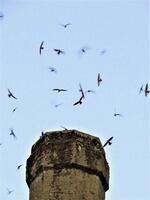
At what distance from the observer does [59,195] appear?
6.30 meters

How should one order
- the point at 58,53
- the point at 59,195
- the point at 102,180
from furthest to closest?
the point at 58,53 < the point at 102,180 < the point at 59,195

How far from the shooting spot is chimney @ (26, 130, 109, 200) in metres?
6.38

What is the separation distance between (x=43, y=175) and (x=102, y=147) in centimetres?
79

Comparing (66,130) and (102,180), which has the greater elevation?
(66,130)

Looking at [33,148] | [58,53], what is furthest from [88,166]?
[58,53]

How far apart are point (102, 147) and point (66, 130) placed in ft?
1.47

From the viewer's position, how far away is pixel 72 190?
20.8 ft

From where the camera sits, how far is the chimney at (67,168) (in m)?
6.38

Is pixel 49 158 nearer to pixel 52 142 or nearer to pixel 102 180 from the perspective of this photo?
pixel 52 142

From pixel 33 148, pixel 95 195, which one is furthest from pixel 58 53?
pixel 95 195

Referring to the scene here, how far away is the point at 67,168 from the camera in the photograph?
21.4 feet

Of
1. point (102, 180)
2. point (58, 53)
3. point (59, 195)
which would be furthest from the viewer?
point (58, 53)

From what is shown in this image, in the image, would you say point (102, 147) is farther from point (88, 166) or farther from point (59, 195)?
point (59, 195)

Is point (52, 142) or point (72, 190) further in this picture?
point (52, 142)
